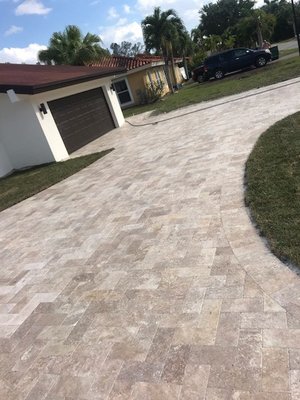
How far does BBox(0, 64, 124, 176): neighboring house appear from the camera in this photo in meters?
12.0

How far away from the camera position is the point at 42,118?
1244 centimetres

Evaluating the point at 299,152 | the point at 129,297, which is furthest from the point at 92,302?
the point at 299,152

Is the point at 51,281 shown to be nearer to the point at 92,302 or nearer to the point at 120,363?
the point at 92,302

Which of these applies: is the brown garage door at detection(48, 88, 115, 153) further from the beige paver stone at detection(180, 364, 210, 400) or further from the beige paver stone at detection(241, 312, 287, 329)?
the beige paver stone at detection(180, 364, 210, 400)

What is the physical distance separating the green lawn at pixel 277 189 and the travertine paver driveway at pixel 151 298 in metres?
0.19

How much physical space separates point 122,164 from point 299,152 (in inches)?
189

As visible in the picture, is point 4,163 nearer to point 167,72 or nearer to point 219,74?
point 219,74

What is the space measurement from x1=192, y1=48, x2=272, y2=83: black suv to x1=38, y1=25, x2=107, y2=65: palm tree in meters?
7.75

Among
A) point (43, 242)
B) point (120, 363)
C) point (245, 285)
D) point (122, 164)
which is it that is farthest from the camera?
point (122, 164)

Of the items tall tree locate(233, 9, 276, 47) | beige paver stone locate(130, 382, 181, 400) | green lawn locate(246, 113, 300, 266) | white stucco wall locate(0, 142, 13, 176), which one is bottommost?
beige paver stone locate(130, 382, 181, 400)

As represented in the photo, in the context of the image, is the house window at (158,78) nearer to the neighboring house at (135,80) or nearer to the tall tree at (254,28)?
the neighboring house at (135,80)

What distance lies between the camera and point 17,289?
5.14 m

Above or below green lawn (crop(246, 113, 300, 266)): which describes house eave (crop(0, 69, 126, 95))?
above

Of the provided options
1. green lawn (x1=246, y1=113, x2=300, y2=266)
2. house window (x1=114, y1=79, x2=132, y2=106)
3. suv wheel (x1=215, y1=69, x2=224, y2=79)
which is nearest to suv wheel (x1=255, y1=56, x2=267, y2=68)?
suv wheel (x1=215, y1=69, x2=224, y2=79)
